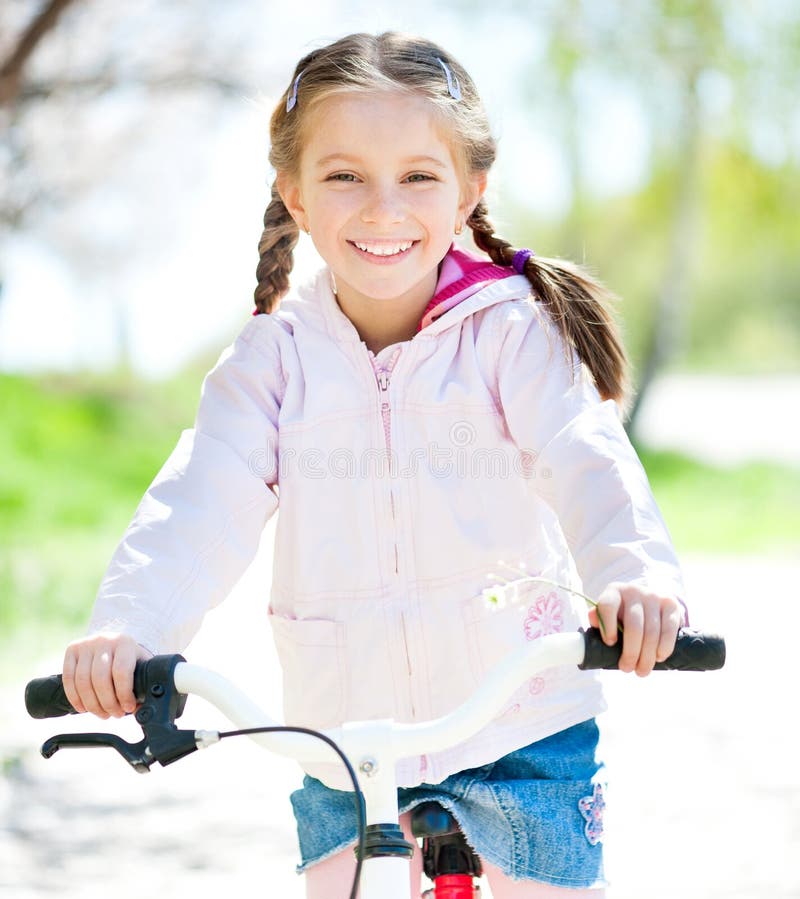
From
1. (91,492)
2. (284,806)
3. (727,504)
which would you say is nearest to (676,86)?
(727,504)

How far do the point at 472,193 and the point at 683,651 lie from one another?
40.8 inches

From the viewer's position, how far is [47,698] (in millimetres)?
1678

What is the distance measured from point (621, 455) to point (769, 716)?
12.2ft

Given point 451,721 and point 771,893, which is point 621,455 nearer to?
point 451,721

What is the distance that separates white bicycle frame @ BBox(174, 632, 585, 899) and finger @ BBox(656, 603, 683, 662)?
10 centimetres

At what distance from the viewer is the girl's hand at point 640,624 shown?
1.64 meters

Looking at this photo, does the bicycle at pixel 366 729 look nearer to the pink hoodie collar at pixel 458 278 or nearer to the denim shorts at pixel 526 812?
the denim shorts at pixel 526 812

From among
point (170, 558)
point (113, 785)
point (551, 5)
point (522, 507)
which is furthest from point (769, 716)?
point (551, 5)

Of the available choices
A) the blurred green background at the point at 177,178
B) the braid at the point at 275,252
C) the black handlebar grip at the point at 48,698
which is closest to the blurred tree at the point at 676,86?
the blurred green background at the point at 177,178

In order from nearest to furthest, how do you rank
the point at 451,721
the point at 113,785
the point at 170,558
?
the point at 451,721
the point at 170,558
the point at 113,785

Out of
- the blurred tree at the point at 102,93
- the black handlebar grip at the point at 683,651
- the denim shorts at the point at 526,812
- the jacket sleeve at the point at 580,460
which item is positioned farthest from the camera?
the blurred tree at the point at 102,93

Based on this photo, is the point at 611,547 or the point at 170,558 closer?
the point at 611,547

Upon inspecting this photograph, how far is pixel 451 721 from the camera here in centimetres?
158

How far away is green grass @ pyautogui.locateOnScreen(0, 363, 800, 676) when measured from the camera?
775 centimetres
